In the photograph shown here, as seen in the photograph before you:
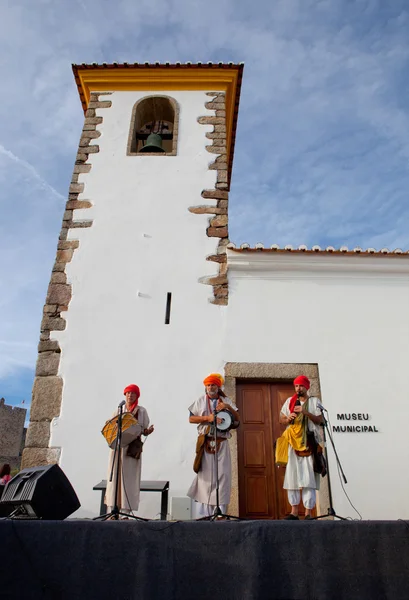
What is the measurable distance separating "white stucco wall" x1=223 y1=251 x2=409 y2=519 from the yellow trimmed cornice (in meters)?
3.57

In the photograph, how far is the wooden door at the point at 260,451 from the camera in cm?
491

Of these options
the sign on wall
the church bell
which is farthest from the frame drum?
the church bell

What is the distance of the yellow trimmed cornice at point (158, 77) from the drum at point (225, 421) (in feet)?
19.2

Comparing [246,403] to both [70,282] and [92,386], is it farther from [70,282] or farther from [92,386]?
[70,282]

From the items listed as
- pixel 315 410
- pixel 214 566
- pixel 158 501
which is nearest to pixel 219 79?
pixel 315 410

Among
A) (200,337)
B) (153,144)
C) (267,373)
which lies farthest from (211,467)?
(153,144)

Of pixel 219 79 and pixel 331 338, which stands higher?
pixel 219 79

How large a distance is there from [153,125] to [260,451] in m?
5.52

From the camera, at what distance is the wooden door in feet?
16.1

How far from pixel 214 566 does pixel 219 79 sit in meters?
7.27

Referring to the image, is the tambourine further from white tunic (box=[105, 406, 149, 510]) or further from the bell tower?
the bell tower

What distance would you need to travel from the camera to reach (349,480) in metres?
4.88

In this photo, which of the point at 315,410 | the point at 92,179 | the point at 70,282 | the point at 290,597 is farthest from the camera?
the point at 92,179

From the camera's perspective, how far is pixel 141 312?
5703mm
